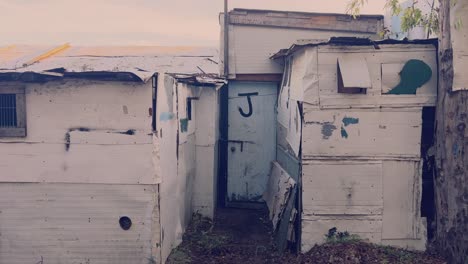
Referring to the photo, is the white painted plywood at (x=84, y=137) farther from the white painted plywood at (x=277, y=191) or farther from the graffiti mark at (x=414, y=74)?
the graffiti mark at (x=414, y=74)

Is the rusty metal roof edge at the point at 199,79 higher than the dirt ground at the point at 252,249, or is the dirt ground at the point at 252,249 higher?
the rusty metal roof edge at the point at 199,79

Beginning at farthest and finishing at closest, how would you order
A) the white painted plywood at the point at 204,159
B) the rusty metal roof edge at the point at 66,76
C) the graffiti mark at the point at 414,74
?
the white painted plywood at the point at 204,159
the graffiti mark at the point at 414,74
the rusty metal roof edge at the point at 66,76

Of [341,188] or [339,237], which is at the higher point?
[341,188]

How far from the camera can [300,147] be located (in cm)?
710

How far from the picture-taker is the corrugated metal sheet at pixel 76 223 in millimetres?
6000

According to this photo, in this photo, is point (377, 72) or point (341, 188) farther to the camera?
point (341, 188)

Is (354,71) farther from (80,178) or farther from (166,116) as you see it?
(80,178)

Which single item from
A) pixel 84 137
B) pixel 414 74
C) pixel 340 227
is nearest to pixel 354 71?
pixel 414 74

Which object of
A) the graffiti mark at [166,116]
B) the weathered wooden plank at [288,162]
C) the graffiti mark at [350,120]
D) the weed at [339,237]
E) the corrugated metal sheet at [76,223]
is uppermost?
the graffiti mark at [166,116]

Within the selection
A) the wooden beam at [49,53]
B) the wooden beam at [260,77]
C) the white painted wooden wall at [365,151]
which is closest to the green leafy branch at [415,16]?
the white painted wooden wall at [365,151]

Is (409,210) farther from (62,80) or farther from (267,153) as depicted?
(62,80)

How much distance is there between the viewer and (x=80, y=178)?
5.98m

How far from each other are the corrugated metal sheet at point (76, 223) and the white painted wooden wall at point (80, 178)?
0.01 m

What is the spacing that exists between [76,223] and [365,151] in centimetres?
457
